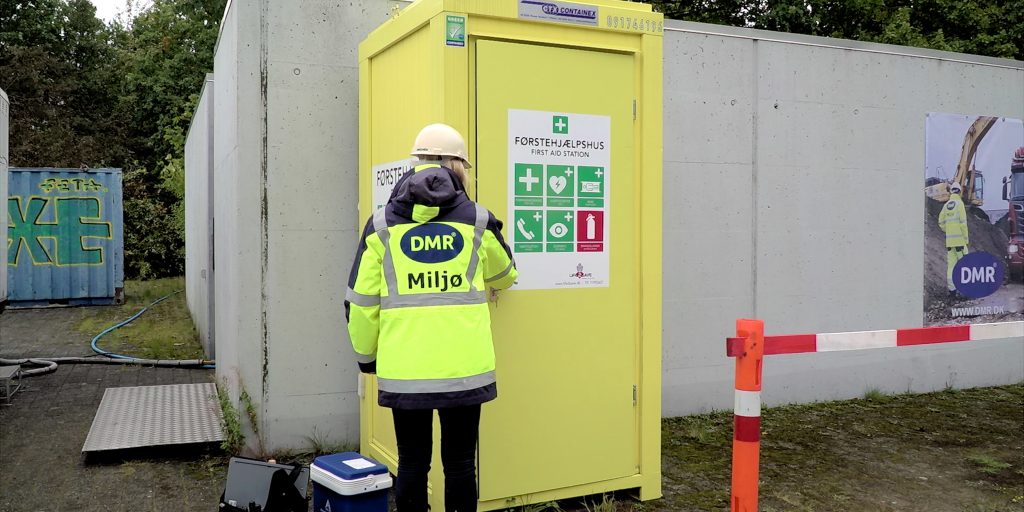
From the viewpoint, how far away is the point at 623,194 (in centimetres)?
498

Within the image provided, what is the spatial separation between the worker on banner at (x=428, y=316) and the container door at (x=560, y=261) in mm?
804

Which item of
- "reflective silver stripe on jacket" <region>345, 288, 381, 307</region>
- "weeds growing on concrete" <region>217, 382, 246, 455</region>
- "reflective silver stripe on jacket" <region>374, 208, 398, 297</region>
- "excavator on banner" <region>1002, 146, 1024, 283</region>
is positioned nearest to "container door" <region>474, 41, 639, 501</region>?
"reflective silver stripe on jacket" <region>374, 208, 398, 297</region>

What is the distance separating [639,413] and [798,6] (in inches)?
503

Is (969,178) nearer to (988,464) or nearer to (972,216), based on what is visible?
(972,216)

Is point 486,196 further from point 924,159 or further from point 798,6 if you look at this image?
point 798,6

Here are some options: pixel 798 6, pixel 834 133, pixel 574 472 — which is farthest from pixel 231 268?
pixel 798 6

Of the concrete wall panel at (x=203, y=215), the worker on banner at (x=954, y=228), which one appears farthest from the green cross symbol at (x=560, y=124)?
the concrete wall panel at (x=203, y=215)

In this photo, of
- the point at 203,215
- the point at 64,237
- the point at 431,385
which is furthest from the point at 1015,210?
the point at 64,237

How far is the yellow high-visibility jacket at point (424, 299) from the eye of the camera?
365cm

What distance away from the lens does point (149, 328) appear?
13.4m

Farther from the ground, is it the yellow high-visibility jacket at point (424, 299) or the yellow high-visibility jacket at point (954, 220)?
the yellow high-visibility jacket at point (954, 220)

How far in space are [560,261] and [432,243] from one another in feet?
4.09

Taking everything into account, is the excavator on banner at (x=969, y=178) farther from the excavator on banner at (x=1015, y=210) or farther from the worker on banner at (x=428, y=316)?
the worker on banner at (x=428, y=316)

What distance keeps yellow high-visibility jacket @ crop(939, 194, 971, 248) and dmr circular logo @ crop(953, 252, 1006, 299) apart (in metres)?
0.21
